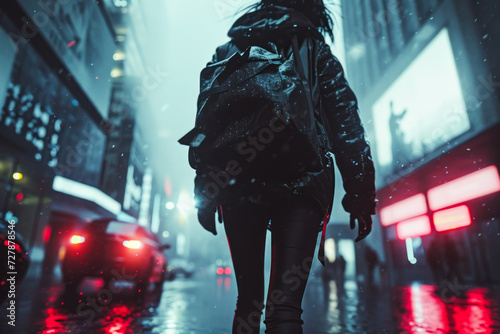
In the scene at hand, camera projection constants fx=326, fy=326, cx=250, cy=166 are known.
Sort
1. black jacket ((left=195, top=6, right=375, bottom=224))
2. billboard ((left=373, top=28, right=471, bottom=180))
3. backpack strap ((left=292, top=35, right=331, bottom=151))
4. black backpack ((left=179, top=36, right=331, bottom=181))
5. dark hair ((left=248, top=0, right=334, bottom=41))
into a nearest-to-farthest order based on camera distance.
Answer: black backpack ((left=179, top=36, right=331, bottom=181)), backpack strap ((left=292, top=35, right=331, bottom=151)), black jacket ((left=195, top=6, right=375, bottom=224)), dark hair ((left=248, top=0, right=334, bottom=41)), billboard ((left=373, top=28, right=471, bottom=180))

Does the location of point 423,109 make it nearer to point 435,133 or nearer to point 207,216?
point 435,133

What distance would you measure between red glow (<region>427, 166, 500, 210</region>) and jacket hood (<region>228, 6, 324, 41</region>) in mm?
11806

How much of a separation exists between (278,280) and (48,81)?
18140 mm

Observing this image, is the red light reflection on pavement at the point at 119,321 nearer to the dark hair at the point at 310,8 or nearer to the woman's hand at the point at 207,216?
the woman's hand at the point at 207,216

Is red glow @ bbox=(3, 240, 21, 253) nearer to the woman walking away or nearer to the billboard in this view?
the woman walking away

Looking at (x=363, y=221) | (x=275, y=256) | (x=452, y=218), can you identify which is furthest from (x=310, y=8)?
(x=452, y=218)

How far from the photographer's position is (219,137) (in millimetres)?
1374

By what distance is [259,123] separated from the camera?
1.29 meters

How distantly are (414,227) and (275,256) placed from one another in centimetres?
1678

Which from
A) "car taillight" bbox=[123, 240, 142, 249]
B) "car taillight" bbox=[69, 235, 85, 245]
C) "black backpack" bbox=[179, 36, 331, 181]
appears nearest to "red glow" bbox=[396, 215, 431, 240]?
"car taillight" bbox=[123, 240, 142, 249]

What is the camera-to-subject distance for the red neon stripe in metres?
12.2

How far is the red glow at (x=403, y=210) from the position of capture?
15509 millimetres

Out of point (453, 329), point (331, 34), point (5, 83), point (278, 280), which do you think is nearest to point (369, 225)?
point (278, 280)

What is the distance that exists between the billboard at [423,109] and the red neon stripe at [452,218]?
2.61 m
